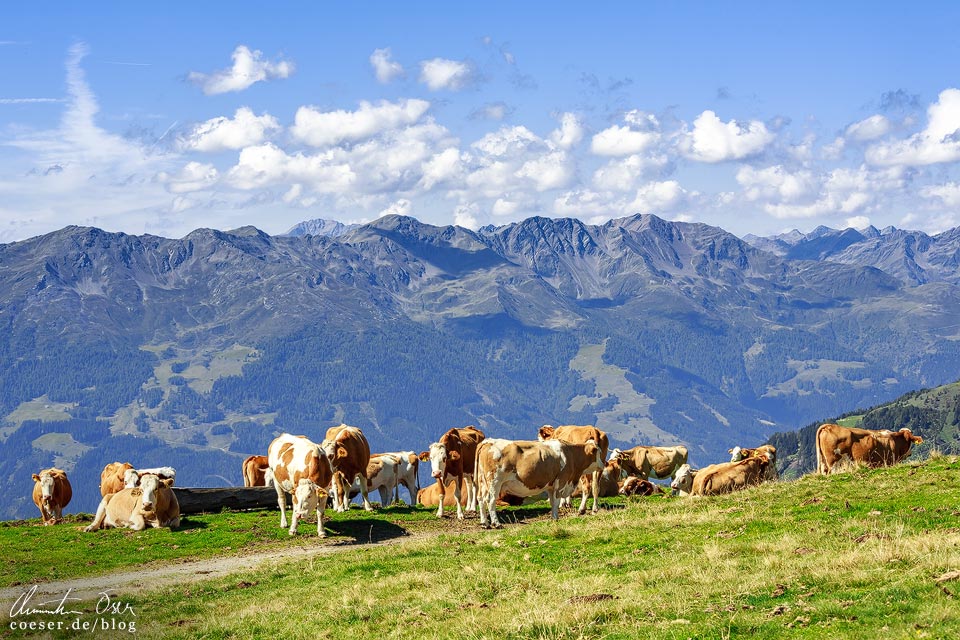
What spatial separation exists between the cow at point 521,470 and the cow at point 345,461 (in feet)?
20.8

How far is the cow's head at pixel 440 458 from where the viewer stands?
34469 mm

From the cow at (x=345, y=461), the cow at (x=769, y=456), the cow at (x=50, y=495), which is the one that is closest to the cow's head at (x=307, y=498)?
the cow at (x=345, y=461)

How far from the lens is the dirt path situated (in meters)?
22.9

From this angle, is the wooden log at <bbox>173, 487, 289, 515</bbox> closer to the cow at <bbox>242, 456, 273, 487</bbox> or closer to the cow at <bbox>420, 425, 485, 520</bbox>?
the cow at <bbox>242, 456, 273, 487</bbox>

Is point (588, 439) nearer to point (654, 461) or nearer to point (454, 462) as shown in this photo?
point (454, 462)

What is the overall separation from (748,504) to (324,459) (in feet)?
47.6

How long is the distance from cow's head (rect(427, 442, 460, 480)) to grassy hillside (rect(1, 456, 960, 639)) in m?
6.44

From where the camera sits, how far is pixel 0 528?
3531cm

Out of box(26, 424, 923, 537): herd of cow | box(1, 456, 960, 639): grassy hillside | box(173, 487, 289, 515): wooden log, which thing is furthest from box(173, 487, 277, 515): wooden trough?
box(1, 456, 960, 639): grassy hillside

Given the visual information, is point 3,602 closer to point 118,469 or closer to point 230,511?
point 230,511

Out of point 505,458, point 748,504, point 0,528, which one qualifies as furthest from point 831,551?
point 0,528

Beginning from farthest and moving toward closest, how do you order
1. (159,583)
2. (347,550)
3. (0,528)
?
(0,528), (347,550), (159,583)

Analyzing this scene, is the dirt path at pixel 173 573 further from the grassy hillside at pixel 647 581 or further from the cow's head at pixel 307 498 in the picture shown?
the cow's head at pixel 307 498

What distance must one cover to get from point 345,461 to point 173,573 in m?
11.4
